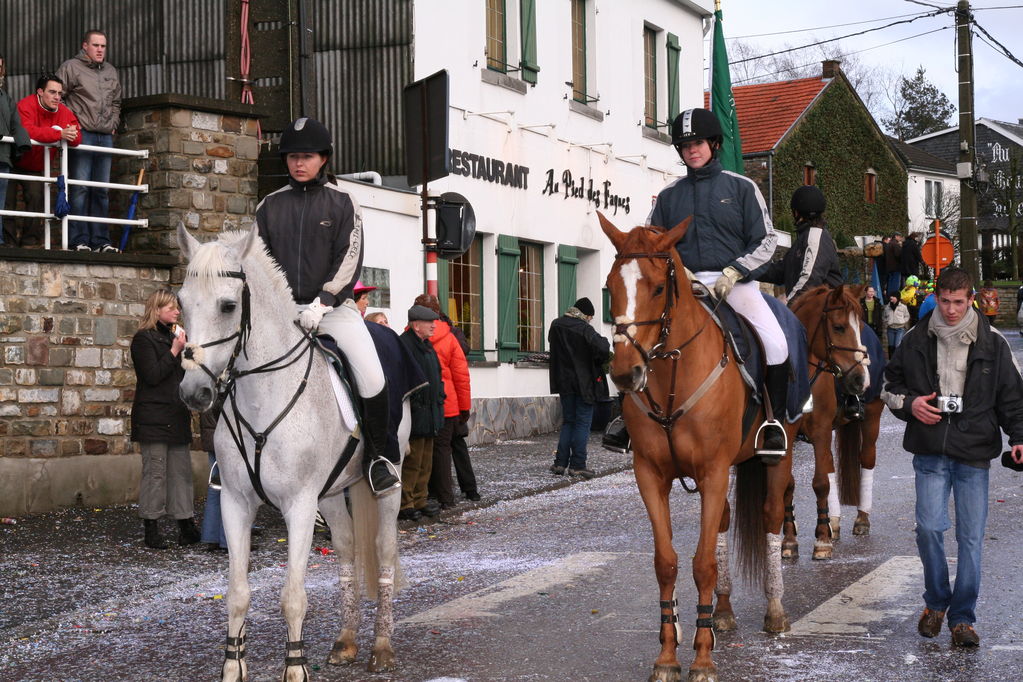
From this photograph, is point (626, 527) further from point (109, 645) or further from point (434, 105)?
point (434, 105)

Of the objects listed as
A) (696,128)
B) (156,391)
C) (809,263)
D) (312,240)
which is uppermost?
(696,128)

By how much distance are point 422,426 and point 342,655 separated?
5668 millimetres

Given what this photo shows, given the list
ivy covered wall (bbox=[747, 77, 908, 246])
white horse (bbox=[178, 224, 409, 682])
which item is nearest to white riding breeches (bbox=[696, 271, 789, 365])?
white horse (bbox=[178, 224, 409, 682])

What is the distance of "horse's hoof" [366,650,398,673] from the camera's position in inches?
289

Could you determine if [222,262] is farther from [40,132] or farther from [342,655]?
[40,132]

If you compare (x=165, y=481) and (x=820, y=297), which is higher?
(x=820, y=297)

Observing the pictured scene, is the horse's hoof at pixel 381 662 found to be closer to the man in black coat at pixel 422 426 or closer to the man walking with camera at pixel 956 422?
the man walking with camera at pixel 956 422

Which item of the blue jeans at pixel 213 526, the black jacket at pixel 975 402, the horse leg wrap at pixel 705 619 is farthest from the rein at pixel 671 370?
the blue jeans at pixel 213 526

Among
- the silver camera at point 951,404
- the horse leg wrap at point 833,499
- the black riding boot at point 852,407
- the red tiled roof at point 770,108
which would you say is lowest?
the horse leg wrap at point 833,499

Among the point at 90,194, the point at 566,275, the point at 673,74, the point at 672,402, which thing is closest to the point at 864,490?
the point at 672,402

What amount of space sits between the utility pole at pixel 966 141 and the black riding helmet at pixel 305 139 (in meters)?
22.1

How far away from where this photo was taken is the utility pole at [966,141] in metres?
27.7

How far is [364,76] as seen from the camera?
2053 cm

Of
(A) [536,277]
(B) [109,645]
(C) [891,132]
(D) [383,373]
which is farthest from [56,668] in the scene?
(C) [891,132]
